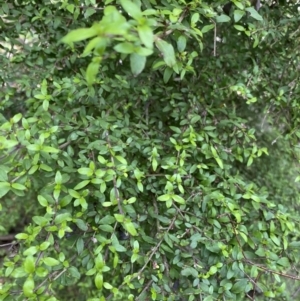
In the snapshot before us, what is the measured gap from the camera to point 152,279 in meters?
0.96

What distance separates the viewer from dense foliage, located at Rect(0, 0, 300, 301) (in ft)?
2.88

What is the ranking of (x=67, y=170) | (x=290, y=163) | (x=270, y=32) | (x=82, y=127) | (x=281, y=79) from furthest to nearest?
(x=290, y=163)
(x=281, y=79)
(x=270, y=32)
(x=82, y=127)
(x=67, y=170)

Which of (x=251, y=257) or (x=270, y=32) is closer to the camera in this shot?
(x=251, y=257)

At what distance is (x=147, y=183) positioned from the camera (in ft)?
3.60

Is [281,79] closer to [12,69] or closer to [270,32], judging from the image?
Answer: [270,32]

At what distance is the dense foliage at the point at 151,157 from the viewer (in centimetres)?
88

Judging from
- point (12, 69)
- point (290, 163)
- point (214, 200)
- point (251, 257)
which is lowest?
point (290, 163)

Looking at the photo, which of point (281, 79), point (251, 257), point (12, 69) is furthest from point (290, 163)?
point (12, 69)

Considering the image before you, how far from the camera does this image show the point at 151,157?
105 centimetres

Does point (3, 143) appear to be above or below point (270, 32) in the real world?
above

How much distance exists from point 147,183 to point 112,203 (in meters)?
0.22

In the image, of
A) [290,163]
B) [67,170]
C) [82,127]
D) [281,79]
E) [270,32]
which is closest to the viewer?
[67,170]

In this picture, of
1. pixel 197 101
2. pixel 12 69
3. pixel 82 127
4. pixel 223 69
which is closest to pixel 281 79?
pixel 223 69

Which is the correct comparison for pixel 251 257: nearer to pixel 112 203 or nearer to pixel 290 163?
pixel 112 203
